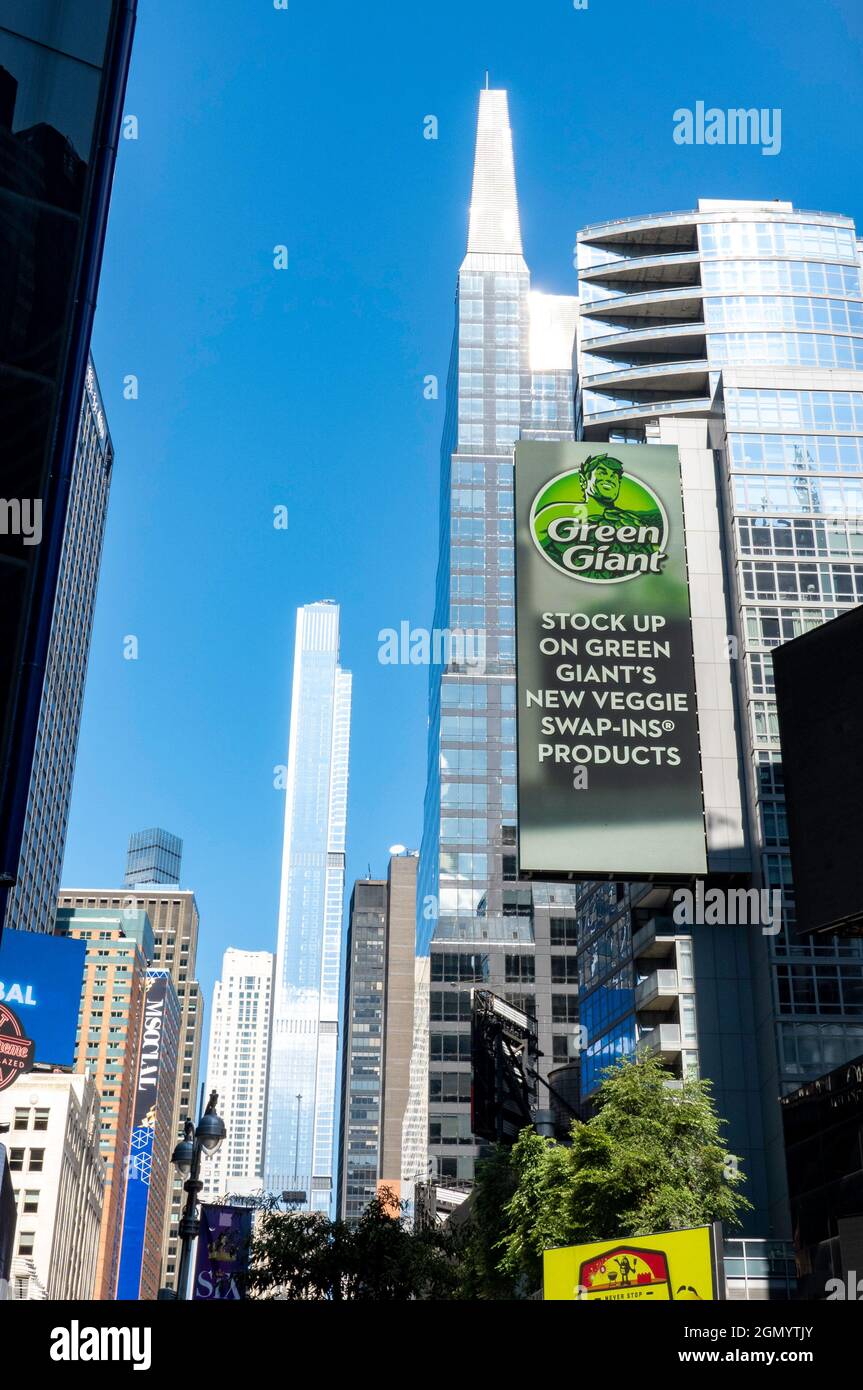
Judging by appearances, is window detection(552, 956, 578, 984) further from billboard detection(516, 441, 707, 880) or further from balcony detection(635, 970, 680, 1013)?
billboard detection(516, 441, 707, 880)

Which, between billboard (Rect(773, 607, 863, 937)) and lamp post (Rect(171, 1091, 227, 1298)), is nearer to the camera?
lamp post (Rect(171, 1091, 227, 1298))

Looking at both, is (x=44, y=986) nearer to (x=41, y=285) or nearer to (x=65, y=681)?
(x=41, y=285)

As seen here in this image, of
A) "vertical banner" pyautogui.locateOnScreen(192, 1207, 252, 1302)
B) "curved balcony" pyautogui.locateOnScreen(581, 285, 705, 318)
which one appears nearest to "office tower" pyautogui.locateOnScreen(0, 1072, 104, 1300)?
"vertical banner" pyautogui.locateOnScreen(192, 1207, 252, 1302)

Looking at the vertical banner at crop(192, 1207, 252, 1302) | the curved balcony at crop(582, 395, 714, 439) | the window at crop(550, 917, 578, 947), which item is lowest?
the vertical banner at crop(192, 1207, 252, 1302)

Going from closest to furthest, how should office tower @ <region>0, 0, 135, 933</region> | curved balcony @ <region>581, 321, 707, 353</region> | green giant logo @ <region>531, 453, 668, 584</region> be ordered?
office tower @ <region>0, 0, 135, 933</region>
green giant logo @ <region>531, 453, 668, 584</region>
curved balcony @ <region>581, 321, 707, 353</region>

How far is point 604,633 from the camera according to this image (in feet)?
176

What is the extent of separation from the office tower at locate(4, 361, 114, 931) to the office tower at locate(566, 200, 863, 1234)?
73.0m

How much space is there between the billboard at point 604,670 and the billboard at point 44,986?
3575 cm

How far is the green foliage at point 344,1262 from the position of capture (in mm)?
50844

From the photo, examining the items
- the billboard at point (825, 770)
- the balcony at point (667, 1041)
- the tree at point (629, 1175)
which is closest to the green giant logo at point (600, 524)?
the billboard at point (825, 770)

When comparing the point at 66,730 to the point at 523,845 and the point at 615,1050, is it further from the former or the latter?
the point at 523,845

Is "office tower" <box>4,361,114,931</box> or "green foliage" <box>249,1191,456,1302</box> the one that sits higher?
"office tower" <box>4,361,114,931</box>

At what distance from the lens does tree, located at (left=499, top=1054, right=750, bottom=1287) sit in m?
45.9

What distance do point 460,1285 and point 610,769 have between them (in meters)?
21.1
